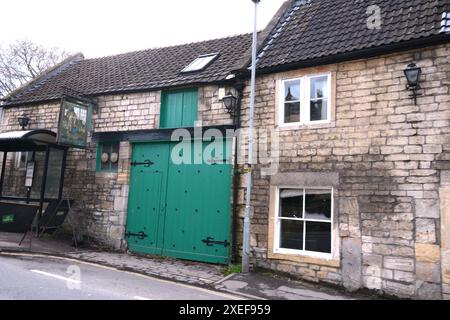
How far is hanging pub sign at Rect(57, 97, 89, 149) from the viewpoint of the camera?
10031 millimetres

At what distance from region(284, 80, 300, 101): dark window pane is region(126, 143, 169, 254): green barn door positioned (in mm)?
3524

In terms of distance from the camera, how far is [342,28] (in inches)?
325

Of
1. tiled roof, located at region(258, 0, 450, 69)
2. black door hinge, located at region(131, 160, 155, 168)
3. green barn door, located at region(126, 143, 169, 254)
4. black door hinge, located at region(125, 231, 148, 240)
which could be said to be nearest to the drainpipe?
tiled roof, located at region(258, 0, 450, 69)

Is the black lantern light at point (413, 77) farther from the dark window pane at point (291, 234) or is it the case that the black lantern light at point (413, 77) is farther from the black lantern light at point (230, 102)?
the black lantern light at point (230, 102)

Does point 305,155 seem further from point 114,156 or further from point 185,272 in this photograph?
point 114,156

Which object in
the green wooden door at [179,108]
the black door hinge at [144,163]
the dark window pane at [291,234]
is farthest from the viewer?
the black door hinge at [144,163]

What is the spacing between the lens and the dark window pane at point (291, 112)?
26.5 feet

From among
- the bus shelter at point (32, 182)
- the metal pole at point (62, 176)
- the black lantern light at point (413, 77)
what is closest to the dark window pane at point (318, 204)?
the black lantern light at point (413, 77)

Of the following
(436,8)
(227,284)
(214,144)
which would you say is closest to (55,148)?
(214,144)

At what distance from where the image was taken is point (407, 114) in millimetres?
6820

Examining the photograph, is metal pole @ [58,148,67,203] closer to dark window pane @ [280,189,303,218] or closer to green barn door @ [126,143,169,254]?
green barn door @ [126,143,169,254]

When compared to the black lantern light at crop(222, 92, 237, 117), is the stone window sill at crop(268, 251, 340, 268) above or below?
below

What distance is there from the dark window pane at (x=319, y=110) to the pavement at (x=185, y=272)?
3428 millimetres
